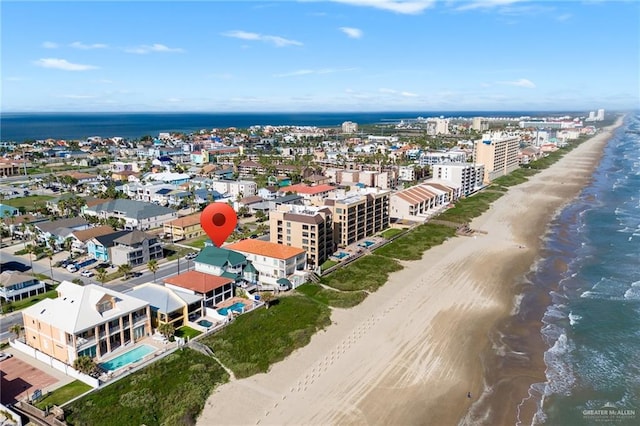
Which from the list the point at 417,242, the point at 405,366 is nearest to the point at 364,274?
the point at 417,242

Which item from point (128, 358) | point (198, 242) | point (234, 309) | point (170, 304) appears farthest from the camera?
point (198, 242)

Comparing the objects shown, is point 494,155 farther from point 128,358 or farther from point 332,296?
point 128,358

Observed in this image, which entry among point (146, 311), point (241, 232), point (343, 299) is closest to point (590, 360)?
point (343, 299)

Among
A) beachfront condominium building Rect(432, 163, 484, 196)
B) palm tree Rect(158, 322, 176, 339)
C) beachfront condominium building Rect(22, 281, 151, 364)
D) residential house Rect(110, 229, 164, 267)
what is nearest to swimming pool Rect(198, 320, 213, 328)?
palm tree Rect(158, 322, 176, 339)

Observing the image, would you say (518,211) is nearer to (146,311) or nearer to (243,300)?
(243,300)

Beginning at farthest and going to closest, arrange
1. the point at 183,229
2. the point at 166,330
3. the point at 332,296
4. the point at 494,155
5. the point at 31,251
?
the point at 494,155
the point at 183,229
the point at 31,251
the point at 332,296
the point at 166,330

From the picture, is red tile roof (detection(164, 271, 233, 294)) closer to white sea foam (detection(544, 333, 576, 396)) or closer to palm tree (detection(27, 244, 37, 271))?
palm tree (detection(27, 244, 37, 271))

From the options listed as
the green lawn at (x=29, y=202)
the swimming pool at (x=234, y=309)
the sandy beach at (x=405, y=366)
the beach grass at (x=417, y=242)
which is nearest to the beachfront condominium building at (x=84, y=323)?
the swimming pool at (x=234, y=309)
